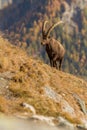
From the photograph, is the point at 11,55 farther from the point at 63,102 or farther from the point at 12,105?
the point at 12,105

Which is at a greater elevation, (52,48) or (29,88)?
(52,48)

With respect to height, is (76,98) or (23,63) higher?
(23,63)

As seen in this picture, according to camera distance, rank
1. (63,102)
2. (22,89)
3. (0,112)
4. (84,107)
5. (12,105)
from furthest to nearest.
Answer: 1. (84,107)
2. (63,102)
3. (22,89)
4. (12,105)
5. (0,112)

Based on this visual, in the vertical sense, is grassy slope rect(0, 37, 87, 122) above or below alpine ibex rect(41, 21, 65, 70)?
below

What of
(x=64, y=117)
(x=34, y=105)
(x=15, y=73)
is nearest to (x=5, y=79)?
(x=15, y=73)

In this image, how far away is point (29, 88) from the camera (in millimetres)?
21219

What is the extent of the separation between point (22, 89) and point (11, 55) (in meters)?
6.53

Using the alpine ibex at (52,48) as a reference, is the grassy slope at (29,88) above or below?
below

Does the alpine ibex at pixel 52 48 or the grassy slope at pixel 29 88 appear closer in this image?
the grassy slope at pixel 29 88

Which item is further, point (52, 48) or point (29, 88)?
point (52, 48)

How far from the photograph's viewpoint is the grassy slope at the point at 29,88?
18406mm

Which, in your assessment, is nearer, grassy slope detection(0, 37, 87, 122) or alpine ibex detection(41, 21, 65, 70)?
grassy slope detection(0, 37, 87, 122)

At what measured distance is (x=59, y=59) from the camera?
41375 millimetres

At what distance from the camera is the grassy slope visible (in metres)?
18.4
